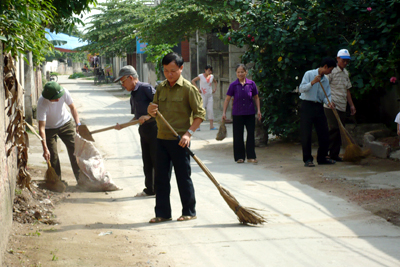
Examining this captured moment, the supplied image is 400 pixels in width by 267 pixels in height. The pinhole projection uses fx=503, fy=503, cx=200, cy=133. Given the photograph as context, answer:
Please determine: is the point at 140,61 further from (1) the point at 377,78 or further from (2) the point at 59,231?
Answer: (2) the point at 59,231

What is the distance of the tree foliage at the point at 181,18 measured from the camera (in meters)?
14.6

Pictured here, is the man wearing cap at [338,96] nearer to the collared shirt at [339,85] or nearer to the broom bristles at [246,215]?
the collared shirt at [339,85]

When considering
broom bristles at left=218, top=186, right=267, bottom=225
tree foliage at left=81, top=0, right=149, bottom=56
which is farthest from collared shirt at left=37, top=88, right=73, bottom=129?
tree foliage at left=81, top=0, right=149, bottom=56

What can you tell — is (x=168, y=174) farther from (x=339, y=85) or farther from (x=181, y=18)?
(x=181, y=18)

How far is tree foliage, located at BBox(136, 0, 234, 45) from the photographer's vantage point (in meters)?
14.6

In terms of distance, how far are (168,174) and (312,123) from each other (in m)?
3.59

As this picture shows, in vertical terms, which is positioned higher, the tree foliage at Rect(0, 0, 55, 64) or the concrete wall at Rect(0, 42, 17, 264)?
the tree foliage at Rect(0, 0, 55, 64)

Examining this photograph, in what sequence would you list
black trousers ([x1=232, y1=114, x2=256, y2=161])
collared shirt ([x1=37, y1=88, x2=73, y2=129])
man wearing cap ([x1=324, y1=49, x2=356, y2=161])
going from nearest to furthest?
collared shirt ([x1=37, y1=88, x2=73, y2=129]) < man wearing cap ([x1=324, y1=49, x2=356, y2=161]) < black trousers ([x1=232, y1=114, x2=256, y2=161])

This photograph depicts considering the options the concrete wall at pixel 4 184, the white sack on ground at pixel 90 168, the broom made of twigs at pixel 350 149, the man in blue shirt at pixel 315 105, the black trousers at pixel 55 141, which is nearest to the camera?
the concrete wall at pixel 4 184

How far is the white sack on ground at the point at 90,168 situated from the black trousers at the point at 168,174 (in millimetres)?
1780

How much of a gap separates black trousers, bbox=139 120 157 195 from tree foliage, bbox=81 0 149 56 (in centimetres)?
2447

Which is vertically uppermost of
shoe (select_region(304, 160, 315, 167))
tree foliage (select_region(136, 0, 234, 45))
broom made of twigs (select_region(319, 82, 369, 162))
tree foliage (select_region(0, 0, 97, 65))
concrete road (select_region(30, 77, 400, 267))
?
tree foliage (select_region(136, 0, 234, 45))

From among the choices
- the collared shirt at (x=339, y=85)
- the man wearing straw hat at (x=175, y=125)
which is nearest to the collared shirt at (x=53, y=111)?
the man wearing straw hat at (x=175, y=125)

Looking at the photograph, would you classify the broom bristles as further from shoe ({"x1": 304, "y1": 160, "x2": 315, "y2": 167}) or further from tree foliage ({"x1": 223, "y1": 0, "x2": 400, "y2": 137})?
tree foliage ({"x1": 223, "y1": 0, "x2": 400, "y2": 137})
